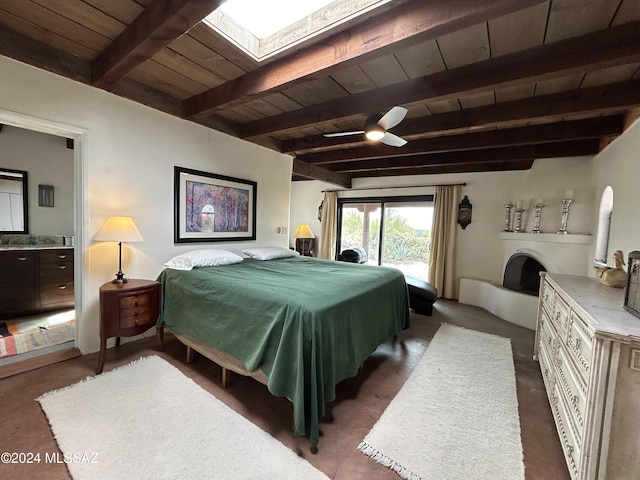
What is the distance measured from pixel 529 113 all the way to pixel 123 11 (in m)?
3.34

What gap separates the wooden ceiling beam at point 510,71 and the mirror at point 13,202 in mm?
4004

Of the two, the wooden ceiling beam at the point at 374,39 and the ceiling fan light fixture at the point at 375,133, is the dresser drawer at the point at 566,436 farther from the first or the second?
the ceiling fan light fixture at the point at 375,133

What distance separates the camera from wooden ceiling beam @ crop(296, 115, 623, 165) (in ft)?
9.07

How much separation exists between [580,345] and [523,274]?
10.5 ft

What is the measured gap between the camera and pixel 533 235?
12.8 ft

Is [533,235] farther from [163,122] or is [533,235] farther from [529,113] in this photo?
[163,122]

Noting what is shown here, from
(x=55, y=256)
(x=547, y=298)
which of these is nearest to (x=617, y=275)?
(x=547, y=298)

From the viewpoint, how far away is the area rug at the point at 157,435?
1.36 meters

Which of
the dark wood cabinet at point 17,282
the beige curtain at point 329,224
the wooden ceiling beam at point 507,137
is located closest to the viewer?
the wooden ceiling beam at point 507,137

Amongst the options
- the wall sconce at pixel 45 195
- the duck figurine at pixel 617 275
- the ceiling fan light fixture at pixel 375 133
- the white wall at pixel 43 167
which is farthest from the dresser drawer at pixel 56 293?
the duck figurine at pixel 617 275

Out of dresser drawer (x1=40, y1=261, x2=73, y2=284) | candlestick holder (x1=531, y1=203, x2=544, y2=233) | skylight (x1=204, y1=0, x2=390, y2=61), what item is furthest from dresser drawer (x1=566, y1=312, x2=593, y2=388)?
dresser drawer (x1=40, y1=261, x2=73, y2=284)

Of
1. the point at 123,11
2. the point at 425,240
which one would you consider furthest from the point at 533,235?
the point at 123,11

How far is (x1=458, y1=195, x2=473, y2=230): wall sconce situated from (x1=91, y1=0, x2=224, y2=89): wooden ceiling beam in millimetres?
4916

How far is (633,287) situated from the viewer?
1.37 metres
